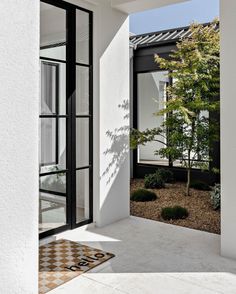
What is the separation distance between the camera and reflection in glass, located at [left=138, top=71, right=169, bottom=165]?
29.7 feet

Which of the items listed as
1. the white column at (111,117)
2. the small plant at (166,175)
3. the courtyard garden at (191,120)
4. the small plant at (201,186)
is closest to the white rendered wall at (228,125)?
the courtyard garden at (191,120)

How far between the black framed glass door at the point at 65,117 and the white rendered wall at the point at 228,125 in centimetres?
195

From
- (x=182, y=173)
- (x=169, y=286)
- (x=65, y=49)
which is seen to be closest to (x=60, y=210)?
(x=169, y=286)

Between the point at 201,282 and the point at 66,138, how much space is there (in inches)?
97.6

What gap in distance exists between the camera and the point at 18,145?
983 millimetres

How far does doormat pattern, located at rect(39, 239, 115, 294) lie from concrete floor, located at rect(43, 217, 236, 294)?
0.32ft

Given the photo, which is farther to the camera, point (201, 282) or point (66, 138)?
point (66, 138)

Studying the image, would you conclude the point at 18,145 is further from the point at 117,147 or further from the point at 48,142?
the point at 117,147

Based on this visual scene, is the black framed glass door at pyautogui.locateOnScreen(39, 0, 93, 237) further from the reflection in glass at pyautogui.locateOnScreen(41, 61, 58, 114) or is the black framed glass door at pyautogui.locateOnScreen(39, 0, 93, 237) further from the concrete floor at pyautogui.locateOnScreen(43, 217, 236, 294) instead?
the concrete floor at pyautogui.locateOnScreen(43, 217, 236, 294)

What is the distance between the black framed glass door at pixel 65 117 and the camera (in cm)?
413

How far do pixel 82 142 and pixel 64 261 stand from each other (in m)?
1.76

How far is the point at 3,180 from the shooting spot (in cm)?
95

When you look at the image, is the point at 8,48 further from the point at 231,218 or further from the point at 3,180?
the point at 231,218

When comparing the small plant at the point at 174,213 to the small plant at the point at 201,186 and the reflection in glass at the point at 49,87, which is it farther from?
the reflection in glass at the point at 49,87
